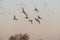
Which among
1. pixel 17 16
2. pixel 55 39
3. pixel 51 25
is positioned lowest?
pixel 55 39

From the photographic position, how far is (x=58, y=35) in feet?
4.86

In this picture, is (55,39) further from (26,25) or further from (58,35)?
(26,25)

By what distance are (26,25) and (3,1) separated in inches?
13.6

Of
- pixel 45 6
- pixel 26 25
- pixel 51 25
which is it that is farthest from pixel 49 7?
pixel 26 25

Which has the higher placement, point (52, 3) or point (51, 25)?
point (52, 3)

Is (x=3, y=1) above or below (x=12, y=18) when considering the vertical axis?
above

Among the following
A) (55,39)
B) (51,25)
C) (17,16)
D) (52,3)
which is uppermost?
(52,3)

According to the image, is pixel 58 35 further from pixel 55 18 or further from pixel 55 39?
pixel 55 18

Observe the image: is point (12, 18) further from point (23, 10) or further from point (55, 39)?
point (55, 39)

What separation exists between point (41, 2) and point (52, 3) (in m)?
0.11

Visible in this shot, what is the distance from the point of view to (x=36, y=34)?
1.49 m

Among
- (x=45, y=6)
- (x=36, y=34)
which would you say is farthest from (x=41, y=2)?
(x=36, y=34)

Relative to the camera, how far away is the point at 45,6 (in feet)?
4.90

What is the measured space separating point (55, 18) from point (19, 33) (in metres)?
0.40
